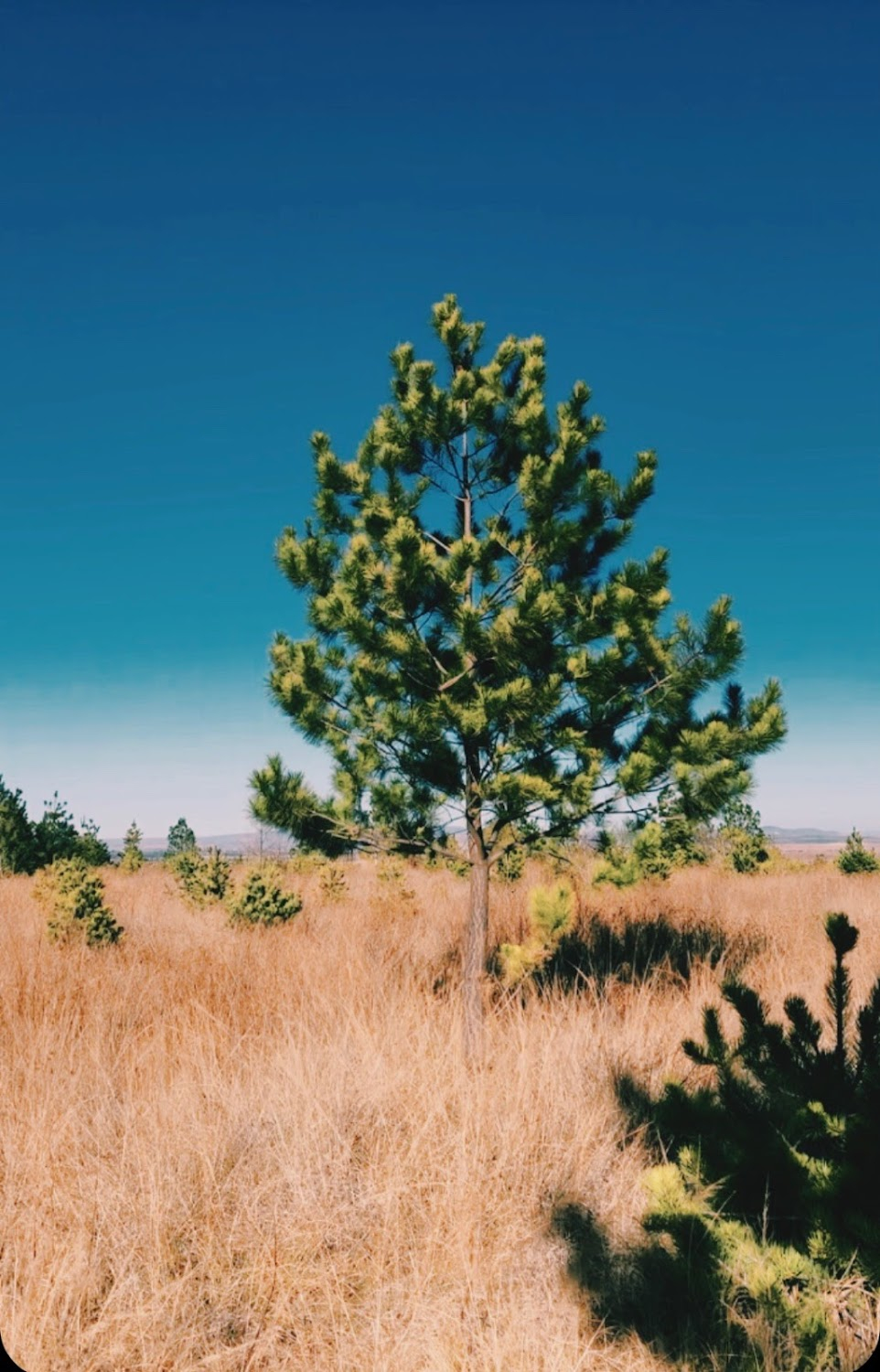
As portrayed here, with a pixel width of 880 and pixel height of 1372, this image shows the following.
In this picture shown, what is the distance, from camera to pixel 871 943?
8.01 metres

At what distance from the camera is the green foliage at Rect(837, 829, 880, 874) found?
16.4 meters

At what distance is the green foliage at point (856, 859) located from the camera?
16359 mm

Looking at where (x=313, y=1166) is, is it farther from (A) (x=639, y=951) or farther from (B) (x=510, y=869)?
(B) (x=510, y=869)

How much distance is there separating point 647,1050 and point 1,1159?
3.57m

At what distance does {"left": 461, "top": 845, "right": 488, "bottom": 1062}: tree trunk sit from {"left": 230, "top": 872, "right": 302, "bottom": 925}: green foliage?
4815 mm

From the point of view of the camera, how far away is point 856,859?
16484 millimetres

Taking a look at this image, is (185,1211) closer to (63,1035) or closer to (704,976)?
(63,1035)

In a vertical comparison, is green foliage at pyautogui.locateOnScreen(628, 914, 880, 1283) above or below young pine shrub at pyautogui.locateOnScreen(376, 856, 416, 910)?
above

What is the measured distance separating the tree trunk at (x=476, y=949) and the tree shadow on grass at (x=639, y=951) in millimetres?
1039

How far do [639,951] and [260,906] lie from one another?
4.83m

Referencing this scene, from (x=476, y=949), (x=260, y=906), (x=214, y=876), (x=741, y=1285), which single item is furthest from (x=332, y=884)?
(x=741, y=1285)

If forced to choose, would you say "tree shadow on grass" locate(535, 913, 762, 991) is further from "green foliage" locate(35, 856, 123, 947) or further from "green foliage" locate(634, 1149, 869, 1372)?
"green foliage" locate(35, 856, 123, 947)

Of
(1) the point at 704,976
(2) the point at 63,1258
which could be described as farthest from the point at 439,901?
(2) the point at 63,1258

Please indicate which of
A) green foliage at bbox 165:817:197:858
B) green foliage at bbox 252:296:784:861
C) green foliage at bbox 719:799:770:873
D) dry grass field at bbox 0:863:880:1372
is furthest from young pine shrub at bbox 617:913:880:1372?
green foliage at bbox 165:817:197:858
